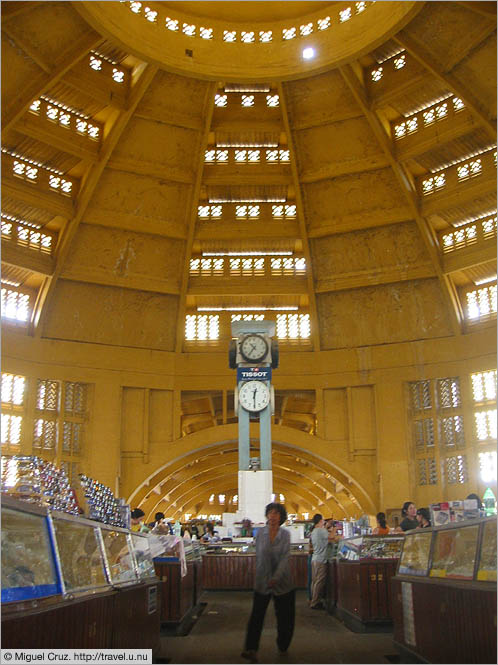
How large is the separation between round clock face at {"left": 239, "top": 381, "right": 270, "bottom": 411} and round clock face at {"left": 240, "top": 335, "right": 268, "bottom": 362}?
0.67 meters

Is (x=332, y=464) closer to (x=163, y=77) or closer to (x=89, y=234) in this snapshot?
(x=89, y=234)

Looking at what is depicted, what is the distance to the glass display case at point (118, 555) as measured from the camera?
18.4 ft

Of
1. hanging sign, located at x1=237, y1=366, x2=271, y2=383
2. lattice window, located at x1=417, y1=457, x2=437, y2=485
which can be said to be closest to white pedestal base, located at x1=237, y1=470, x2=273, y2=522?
hanging sign, located at x1=237, y1=366, x2=271, y2=383

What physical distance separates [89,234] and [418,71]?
38.7ft

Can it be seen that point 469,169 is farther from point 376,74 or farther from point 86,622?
point 86,622

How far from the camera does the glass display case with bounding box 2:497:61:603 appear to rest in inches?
156

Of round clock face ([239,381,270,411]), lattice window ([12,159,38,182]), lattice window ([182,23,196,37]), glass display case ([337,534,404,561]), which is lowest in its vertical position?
glass display case ([337,534,404,561])

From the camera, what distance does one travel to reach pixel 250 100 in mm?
23172

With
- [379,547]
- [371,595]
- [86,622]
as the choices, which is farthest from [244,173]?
[86,622]

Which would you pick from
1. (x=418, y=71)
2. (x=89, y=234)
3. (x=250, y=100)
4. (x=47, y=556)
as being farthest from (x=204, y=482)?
(x=47, y=556)

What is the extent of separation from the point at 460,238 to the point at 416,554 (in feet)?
59.7

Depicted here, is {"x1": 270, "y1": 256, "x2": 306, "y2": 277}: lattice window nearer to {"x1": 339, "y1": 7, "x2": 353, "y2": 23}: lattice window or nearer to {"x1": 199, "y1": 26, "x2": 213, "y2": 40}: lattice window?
{"x1": 199, "y1": 26, "x2": 213, "y2": 40}: lattice window

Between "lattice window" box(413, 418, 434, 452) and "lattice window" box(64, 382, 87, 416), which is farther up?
"lattice window" box(64, 382, 87, 416)

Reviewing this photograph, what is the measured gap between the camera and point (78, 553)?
494 centimetres
